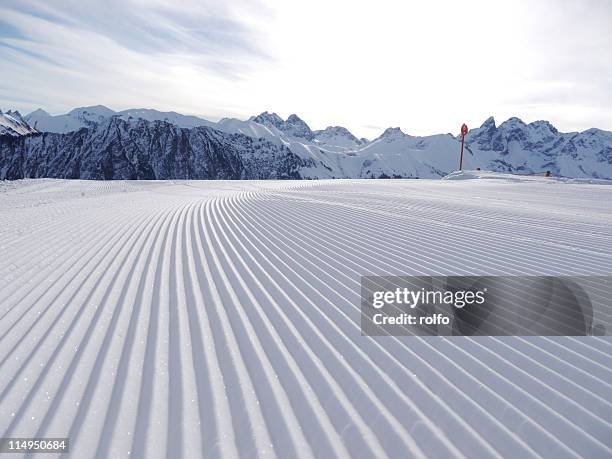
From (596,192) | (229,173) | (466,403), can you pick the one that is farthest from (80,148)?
(466,403)

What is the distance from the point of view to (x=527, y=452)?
2438mm

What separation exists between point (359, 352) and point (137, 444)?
192 centimetres
